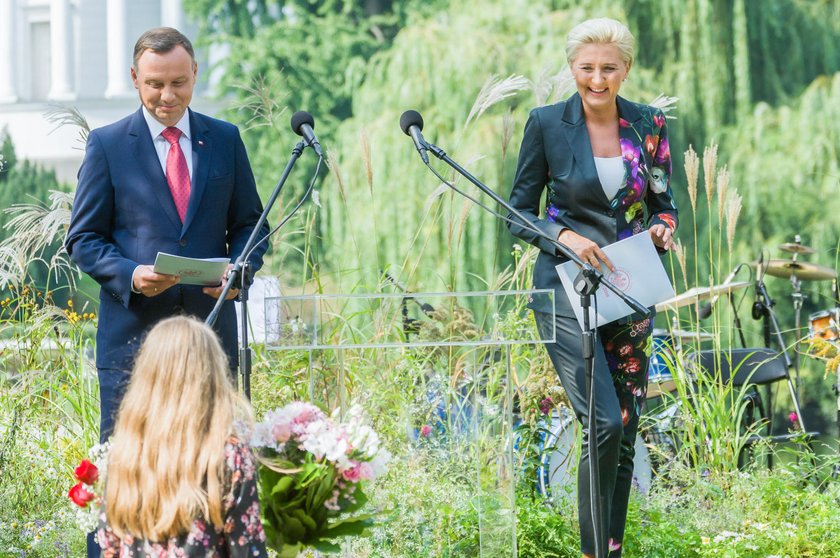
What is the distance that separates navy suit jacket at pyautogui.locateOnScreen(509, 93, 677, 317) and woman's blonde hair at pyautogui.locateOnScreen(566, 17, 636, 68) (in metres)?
Answer: 0.16

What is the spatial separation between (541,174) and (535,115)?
0.56 ft

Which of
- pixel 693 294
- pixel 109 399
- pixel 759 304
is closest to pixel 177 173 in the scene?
pixel 109 399

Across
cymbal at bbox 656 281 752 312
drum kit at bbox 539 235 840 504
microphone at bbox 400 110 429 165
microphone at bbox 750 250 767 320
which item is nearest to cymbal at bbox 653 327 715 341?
drum kit at bbox 539 235 840 504

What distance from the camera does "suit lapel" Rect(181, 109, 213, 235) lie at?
3.19 metres

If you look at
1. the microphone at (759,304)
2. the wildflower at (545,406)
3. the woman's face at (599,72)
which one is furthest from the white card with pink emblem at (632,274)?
the microphone at (759,304)

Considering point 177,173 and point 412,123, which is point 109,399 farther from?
point 412,123

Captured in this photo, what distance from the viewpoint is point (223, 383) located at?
7.57 feet

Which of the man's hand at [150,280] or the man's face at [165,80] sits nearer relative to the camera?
the man's hand at [150,280]

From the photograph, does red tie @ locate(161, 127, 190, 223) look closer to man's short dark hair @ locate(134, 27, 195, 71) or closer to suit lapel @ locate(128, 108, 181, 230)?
suit lapel @ locate(128, 108, 181, 230)

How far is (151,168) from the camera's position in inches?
125

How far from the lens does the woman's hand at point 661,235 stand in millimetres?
3350

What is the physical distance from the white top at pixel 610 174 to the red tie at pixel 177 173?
3.76ft

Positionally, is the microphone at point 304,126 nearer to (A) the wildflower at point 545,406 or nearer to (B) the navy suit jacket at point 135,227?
(B) the navy suit jacket at point 135,227

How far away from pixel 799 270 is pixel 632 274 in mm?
3939
